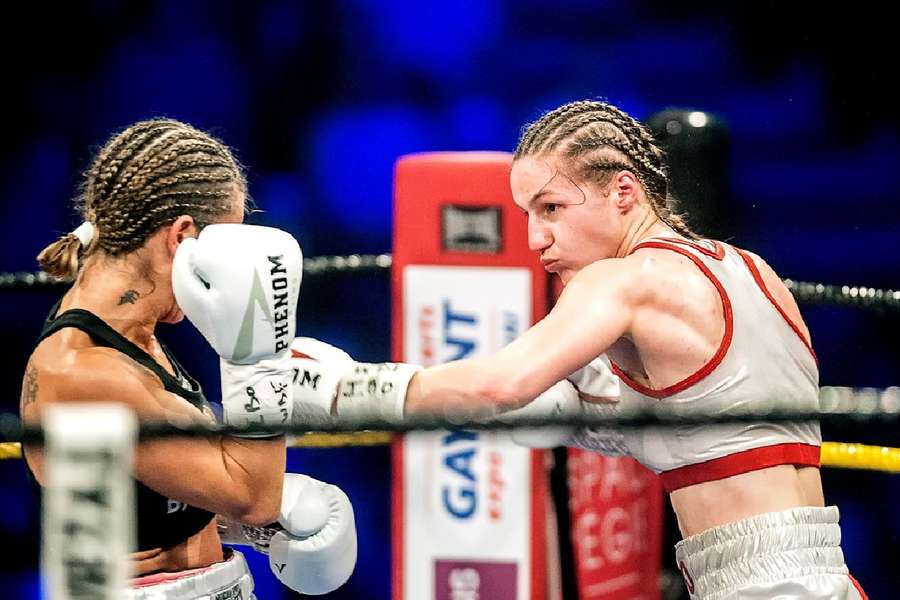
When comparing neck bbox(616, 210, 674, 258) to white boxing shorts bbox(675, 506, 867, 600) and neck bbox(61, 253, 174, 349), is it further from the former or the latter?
neck bbox(61, 253, 174, 349)

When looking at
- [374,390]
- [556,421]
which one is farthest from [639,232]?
[556,421]

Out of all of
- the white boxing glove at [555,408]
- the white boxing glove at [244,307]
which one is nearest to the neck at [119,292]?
the white boxing glove at [244,307]

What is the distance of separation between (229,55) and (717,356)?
6.92ft

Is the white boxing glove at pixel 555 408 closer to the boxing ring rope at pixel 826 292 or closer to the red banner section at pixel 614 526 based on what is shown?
the red banner section at pixel 614 526

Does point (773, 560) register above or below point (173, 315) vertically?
below

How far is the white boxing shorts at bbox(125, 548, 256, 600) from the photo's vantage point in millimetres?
1798

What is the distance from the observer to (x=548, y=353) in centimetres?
171

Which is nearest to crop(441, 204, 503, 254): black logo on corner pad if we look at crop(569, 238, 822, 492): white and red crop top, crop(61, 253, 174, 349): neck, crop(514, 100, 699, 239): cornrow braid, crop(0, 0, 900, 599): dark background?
crop(514, 100, 699, 239): cornrow braid

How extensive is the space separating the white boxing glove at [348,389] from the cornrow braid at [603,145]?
392 mm

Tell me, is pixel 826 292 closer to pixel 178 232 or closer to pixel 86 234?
pixel 178 232

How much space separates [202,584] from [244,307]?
439 millimetres

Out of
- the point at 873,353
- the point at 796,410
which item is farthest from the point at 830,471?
the point at 796,410

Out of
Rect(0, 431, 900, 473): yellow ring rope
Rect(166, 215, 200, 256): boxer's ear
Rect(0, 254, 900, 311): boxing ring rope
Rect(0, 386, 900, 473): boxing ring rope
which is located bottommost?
Rect(0, 386, 900, 473): boxing ring rope

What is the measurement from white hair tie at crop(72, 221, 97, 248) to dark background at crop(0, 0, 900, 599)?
5.07 feet
